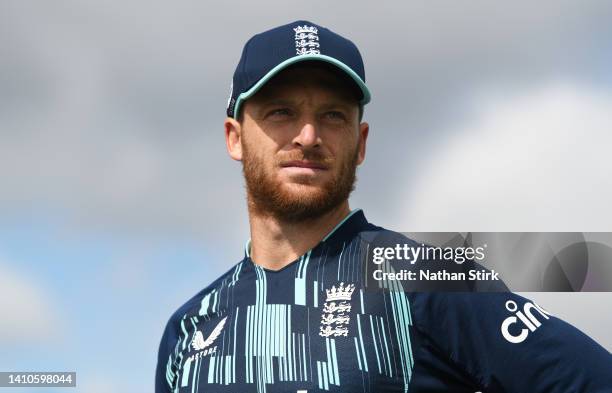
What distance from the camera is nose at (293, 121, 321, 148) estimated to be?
525 cm

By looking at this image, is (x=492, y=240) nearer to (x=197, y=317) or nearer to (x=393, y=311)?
(x=393, y=311)

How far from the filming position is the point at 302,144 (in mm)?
5262

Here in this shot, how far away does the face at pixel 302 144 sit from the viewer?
5.34m

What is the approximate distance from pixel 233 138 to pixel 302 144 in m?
0.92

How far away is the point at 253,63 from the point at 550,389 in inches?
111

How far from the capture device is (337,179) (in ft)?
17.8

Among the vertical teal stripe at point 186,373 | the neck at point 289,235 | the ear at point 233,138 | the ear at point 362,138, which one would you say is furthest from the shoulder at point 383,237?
the vertical teal stripe at point 186,373

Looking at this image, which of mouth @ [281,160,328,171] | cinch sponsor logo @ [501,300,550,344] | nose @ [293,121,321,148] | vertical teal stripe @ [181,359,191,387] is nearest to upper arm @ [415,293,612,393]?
cinch sponsor logo @ [501,300,550,344]

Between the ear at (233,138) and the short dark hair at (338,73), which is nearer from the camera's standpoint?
the short dark hair at (338,73)

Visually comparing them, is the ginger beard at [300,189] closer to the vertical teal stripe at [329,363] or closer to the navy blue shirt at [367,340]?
the navy blue shirt at [367,340]

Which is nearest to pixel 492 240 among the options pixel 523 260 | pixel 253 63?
pixel 523 260

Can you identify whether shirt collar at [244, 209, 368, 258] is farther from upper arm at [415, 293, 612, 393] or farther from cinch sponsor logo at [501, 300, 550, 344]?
cinch sponsor logo at [501, 300, 550, 344]

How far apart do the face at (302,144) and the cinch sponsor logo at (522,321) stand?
4.30 ft

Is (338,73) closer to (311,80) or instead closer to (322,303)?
(311,80)
